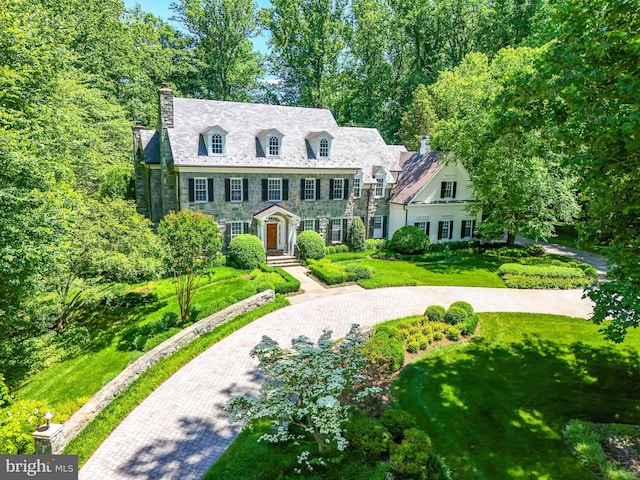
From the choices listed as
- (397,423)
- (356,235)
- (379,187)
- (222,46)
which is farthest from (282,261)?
(222,46)

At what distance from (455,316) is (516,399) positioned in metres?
4.92

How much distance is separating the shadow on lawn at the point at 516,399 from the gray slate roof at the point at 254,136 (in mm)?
16857

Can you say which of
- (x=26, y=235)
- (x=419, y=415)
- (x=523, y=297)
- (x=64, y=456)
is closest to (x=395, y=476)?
→ (x=419, y=415)

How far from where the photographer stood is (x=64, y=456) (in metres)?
9.04

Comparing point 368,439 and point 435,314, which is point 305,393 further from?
point 435,314

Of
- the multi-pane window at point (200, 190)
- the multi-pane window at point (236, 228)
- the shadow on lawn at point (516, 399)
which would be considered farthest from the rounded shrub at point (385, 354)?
the multi-pane window at point (200, 190)

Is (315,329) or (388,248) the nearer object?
(315,329)

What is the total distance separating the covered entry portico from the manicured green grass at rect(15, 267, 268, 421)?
4.41m

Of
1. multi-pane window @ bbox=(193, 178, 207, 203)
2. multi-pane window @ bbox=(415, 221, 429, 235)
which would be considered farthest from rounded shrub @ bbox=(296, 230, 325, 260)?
multi-pane window @ bbox=(415, 221, 429, 235)

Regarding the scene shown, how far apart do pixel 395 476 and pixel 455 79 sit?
28.4 meters

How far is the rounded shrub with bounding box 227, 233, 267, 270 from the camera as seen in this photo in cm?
2406

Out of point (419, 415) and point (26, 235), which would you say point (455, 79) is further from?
point (26, 235)

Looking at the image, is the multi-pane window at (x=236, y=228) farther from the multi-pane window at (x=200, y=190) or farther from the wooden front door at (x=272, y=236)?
the multi-pane window at (x=200, y=190)

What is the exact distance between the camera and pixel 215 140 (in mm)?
24828
